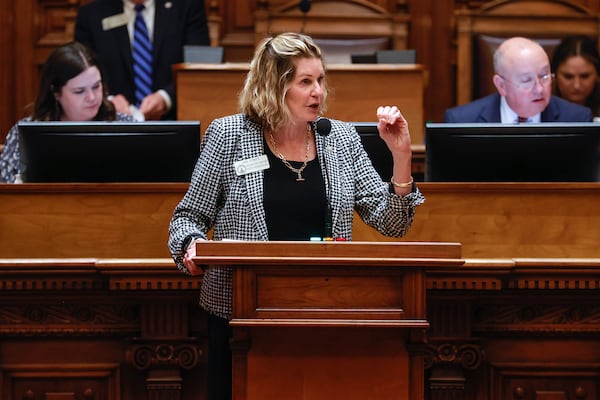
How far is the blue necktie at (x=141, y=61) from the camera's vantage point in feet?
15.1

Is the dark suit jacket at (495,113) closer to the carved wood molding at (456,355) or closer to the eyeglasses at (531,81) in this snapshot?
the eyeglasses at (531,81)

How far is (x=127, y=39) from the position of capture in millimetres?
4629

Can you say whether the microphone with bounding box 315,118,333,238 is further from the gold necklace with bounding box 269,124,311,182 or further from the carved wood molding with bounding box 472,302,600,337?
the carved wood molding with bounding box 472,302,600,337

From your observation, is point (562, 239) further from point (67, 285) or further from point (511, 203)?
point (67, 285)

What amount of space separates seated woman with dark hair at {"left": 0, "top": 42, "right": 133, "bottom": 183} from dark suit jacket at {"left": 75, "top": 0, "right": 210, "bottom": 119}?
0.78 m

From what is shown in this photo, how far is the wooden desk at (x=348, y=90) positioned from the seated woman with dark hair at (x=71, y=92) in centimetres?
29

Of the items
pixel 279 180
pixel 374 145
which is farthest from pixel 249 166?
pixel 374 145

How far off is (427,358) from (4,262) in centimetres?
106

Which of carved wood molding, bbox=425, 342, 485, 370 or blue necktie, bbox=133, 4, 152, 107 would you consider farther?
blue necktie, bbox=133, 4, 152, 107

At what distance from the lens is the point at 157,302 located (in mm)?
2750

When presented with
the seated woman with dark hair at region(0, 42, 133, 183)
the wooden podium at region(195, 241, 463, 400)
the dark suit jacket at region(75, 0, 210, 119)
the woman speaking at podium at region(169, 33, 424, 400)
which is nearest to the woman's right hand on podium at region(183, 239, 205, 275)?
the woman speaking at podium at region(169, 33, 424, 400)

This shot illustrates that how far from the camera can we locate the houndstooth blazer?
2.37 m

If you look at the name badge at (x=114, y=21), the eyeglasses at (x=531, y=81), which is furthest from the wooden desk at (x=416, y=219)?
the name badge at (x=114, y=21)

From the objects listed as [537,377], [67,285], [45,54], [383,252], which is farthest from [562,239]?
[45,54]
